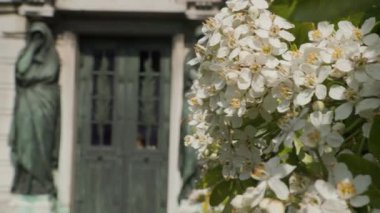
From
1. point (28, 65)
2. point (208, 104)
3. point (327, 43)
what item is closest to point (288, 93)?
point (327, 43)

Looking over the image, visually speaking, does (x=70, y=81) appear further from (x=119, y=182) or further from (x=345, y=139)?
(x=345, y=139)

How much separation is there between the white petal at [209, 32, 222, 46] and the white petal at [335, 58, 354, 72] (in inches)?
8.2

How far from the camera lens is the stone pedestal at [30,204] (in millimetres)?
5113

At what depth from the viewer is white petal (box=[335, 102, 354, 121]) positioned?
0.72m

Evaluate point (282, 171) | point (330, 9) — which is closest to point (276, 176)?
point (282, 171)

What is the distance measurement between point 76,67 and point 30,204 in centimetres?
103

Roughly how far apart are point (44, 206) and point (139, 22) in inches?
57.5

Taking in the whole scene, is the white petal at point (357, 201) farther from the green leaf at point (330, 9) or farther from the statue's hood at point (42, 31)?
the statue's hood at point (42, 31)

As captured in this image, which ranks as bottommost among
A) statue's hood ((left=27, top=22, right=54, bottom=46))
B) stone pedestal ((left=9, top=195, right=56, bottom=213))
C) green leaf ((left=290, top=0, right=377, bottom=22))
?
stone pedestal ((left=9, top=195, right=56, bottom=213))

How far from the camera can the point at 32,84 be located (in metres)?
5.10

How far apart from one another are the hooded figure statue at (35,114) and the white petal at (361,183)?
4568mm

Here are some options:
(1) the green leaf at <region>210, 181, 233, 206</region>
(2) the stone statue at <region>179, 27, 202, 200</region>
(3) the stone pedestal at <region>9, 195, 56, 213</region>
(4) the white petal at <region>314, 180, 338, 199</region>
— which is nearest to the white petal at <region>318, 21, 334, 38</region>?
(4) the white petal at <region>314, 180, 338, 199</region>

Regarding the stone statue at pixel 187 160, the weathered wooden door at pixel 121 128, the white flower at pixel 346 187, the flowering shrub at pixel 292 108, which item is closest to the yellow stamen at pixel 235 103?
the flowering shrub at pixel 292 108

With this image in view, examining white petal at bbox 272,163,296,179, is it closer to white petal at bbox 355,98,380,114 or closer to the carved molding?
white petal at bbox 355,98,380,114
